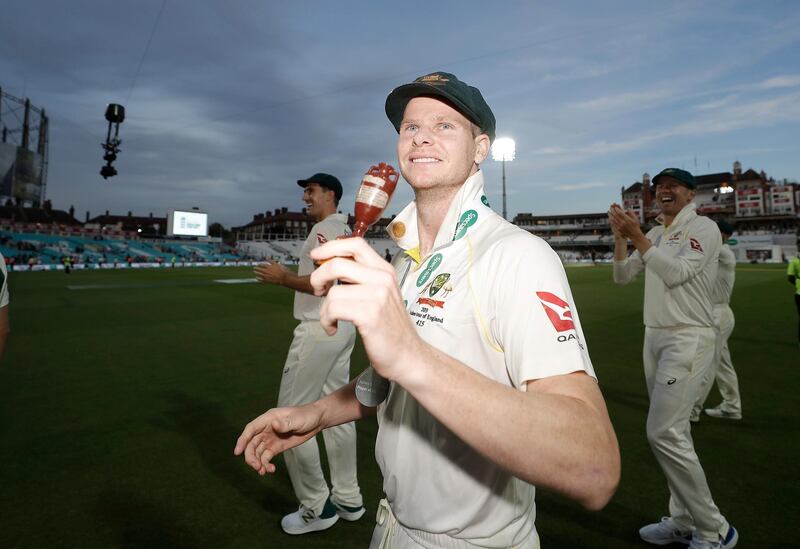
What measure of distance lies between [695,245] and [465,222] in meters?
3.29

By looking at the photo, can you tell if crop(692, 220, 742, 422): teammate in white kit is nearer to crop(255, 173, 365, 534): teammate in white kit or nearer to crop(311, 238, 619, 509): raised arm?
crop(255, 173, 365, 534): teammate in white kit

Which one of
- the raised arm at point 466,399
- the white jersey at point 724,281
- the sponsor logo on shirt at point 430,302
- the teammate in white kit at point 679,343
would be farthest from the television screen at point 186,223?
the raised arm at point 466,399

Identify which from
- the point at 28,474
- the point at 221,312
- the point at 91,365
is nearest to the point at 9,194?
the point at 221,312

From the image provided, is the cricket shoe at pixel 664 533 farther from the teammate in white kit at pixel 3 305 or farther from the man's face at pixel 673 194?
the teammate in white kit at pixel 3 305

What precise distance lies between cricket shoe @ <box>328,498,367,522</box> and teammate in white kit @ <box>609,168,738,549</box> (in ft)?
7.77

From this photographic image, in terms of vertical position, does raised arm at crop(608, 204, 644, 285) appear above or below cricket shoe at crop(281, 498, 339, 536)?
above

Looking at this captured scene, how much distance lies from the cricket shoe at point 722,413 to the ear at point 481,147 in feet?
20.2

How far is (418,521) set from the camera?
5.44 ft

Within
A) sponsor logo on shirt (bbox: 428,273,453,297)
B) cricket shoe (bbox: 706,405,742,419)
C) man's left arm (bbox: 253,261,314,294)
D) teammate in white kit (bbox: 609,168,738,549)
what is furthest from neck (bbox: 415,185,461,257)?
cricket shoe (bbox: 706,405,742,419)

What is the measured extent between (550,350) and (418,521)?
963mm

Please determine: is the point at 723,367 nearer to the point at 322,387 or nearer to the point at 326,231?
the point at 322,387

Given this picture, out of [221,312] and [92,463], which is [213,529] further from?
[221,312]

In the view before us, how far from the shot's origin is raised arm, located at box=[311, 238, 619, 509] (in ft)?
3.08

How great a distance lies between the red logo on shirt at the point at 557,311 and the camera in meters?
1.19
